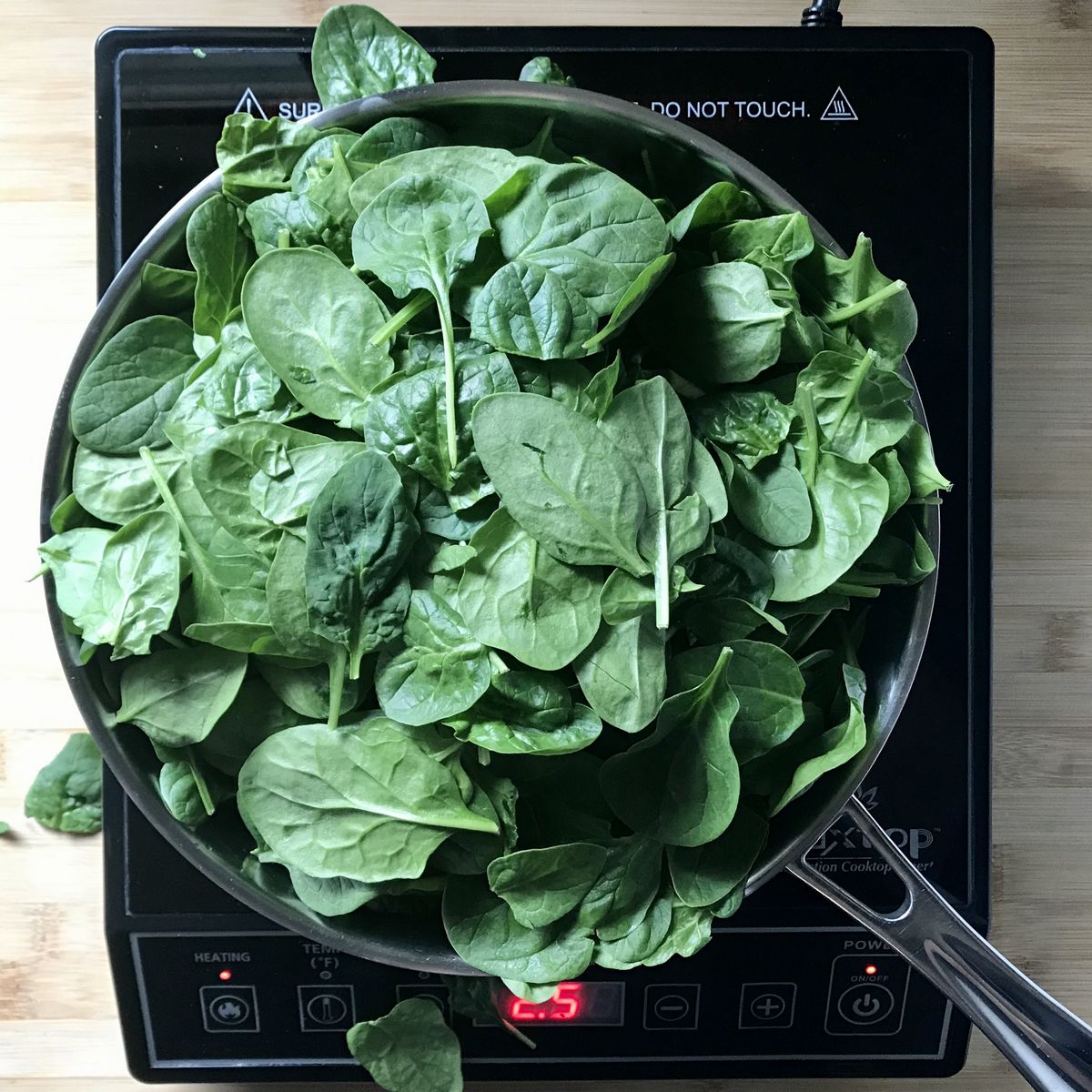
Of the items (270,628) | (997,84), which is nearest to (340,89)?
(270,628)

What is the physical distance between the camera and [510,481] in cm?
42

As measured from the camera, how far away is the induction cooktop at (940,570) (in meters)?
0.61

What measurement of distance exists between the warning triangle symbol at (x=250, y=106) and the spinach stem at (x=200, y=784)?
1.18ft

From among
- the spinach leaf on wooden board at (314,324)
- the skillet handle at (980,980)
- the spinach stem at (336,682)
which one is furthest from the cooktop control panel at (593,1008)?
the spinach leaf on wooden board at (314,324)

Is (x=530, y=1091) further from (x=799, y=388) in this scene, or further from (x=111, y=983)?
(x=799, y=388)

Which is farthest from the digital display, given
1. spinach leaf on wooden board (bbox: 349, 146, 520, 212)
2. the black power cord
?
the black power cord

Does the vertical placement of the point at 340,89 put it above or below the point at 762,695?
above

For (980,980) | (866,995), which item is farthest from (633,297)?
(866,995)

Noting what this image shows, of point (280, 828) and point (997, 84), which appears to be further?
point (997, 84)

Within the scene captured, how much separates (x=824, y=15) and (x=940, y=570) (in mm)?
335

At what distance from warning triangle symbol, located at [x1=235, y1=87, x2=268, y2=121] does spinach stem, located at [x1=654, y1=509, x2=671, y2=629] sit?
0.36 m

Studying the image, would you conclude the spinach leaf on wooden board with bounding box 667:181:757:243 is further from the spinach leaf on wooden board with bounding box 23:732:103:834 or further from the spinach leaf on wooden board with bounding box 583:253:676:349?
the spinach leaf on wooden board with bounding box 23:732:103:834

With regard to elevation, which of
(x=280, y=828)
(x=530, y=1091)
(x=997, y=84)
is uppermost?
(x=997, y=84)

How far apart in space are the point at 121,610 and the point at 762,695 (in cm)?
28
